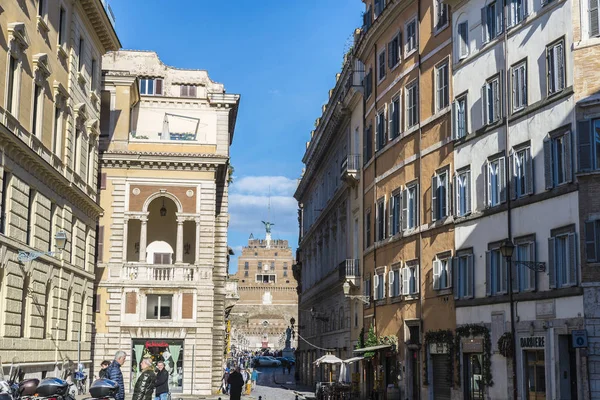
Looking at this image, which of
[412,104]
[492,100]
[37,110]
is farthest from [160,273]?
[492,100]

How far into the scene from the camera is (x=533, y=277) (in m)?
27.9

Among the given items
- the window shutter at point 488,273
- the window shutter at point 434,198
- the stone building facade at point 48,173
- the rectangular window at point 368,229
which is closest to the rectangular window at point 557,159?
the window shutter at point 488,273

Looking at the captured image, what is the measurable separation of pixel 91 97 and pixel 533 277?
75.9ft

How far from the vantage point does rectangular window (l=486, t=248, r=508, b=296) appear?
29758 mm

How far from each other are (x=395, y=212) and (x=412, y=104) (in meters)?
4.85

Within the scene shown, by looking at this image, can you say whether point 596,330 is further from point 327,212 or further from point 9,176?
point 327,212

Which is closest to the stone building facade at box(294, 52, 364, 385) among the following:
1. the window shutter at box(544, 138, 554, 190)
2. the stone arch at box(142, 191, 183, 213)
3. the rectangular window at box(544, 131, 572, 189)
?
the stone arch at box(142, 191, 183, 213)

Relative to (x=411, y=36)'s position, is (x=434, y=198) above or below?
below

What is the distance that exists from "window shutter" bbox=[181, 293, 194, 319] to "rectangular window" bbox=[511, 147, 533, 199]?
25.8 m

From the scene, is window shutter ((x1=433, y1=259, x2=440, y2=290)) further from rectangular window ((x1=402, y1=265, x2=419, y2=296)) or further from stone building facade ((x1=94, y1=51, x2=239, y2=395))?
stone building facade ((x1=94, y1=51, x2=239, y2=395))

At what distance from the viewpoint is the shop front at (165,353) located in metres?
51.1

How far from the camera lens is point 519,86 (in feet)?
96.8

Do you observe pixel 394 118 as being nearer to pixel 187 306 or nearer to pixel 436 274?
pixel 436 274

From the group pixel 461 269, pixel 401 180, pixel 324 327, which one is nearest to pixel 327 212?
pixel 324 327
